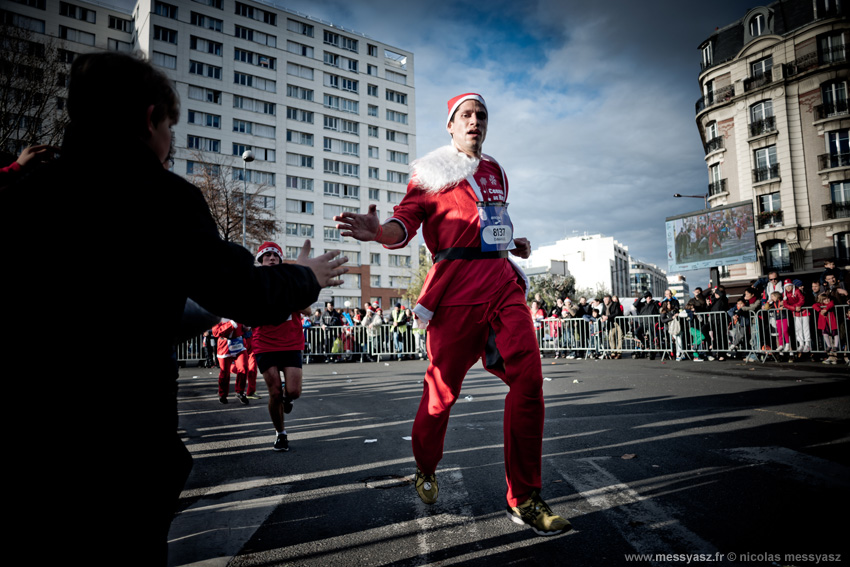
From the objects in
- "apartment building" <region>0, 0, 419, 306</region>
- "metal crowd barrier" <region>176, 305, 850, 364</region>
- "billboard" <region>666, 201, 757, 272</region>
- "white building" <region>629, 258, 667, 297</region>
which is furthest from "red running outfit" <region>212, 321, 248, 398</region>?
"white building" <region>629, 258, 667, 297</region>

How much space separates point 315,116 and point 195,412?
55628mm

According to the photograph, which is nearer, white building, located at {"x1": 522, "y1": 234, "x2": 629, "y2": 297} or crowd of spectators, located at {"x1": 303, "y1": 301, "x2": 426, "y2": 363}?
crowd of spectators, located at {"x1": 303, "y1": 301, "x2": 426, "y2": 363}

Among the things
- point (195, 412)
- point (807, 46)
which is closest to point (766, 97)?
point (807, 46)

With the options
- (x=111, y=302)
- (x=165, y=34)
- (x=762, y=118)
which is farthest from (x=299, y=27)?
(x=111, y=302)

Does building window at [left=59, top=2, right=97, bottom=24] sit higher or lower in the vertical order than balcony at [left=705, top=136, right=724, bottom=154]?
higher

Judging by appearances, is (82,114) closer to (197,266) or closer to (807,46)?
(197,266)

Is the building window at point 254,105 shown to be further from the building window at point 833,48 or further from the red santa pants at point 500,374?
the red santa pants at point 500,374

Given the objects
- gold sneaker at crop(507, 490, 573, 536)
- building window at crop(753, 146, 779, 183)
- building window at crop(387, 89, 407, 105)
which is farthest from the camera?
building window at crop(387, 89, 407, 105)

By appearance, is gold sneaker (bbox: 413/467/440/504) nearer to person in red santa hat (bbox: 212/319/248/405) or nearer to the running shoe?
the running shoe

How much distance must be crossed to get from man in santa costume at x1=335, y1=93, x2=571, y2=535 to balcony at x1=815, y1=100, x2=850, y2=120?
41655 mm

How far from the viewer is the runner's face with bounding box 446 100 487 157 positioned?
354 cm

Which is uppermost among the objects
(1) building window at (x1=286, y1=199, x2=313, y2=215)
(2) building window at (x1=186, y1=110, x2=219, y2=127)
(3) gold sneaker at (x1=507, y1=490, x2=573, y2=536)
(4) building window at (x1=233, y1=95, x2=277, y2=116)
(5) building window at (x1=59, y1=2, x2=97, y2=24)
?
(5) building window at (x1=59, y1=2, x2=97, y2=24)

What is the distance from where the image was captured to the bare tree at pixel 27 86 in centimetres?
1586

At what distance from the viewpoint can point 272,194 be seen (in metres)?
54.0
